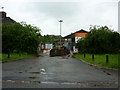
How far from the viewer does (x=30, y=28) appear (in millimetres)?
49188

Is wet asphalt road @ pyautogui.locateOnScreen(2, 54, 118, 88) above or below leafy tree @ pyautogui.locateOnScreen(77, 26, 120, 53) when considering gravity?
below

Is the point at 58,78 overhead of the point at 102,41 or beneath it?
beneath

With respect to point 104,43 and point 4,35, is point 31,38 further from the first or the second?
point 4,35

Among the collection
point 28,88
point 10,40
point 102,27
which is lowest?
point 28,88

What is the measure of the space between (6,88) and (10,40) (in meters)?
20.1

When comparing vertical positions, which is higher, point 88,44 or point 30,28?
point 30,28

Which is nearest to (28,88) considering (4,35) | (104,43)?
(4,35)

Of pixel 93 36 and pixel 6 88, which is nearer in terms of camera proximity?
pixel 6 88

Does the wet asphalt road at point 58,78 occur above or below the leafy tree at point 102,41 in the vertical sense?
below

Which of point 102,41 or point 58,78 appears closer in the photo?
point 58,78

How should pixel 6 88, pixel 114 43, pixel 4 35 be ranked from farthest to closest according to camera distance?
1. pixel 114 43
2. pixel 4 35
3. pixel 6 88

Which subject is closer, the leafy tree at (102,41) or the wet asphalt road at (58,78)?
the wet asphalt road at (58,78)

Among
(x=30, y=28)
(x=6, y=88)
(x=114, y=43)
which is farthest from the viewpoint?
(x=30, y=28)

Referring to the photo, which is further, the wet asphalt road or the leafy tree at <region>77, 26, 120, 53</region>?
the leafy tree at <region>77, 26, 120, 53</region>
